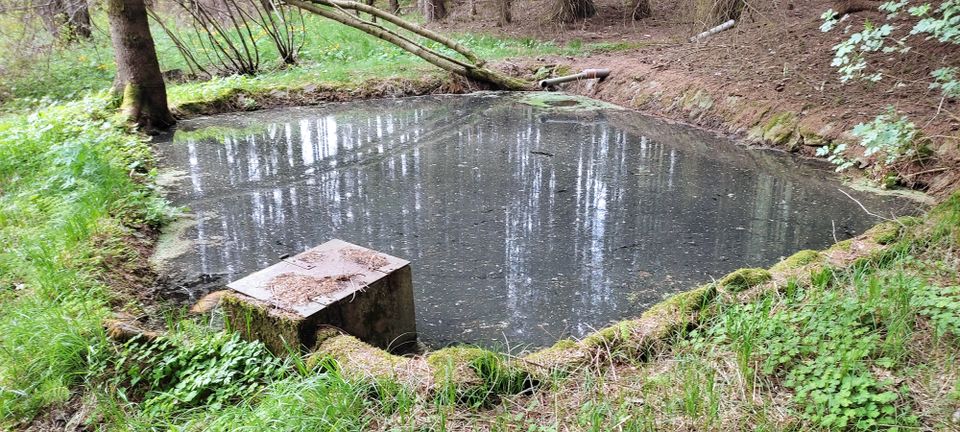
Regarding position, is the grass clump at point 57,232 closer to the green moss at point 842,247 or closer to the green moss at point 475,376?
the green moss at point 475,376

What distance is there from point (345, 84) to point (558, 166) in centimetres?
475

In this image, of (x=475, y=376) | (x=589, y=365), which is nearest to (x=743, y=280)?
(x=589, y=365)

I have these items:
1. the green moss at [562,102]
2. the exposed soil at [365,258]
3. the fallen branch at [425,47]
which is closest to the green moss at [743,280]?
the exposed soil at [365,258]

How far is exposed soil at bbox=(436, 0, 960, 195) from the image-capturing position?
6.04 meters

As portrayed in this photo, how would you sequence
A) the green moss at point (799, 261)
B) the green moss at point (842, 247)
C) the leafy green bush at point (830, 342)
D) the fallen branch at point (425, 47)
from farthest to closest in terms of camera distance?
the fallen branch at point (425, 47)
the green moss at point (842, 247)
the green moss at point (799, 261)
the leafy green bush at point (830, 342)

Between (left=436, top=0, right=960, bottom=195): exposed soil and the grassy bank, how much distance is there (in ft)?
8.84

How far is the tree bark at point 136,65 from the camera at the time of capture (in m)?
7.48

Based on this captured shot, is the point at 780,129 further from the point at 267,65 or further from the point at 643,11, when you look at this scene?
the point at 267,65

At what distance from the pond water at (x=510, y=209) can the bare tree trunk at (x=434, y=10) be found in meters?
9.38

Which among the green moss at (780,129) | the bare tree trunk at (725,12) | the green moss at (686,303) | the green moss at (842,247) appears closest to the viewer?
the green moss at (686,303)

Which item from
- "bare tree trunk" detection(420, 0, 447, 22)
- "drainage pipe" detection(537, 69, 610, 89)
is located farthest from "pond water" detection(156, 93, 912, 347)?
"bare tree trunk" detection(420, 0, 447, 22)

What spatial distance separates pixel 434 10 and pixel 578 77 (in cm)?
808

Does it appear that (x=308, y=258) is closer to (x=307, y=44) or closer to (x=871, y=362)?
(x=871, y=362)

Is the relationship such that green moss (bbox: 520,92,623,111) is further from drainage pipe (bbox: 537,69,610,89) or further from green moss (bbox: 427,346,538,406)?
green moss (bbox: 427,346,538,406)
